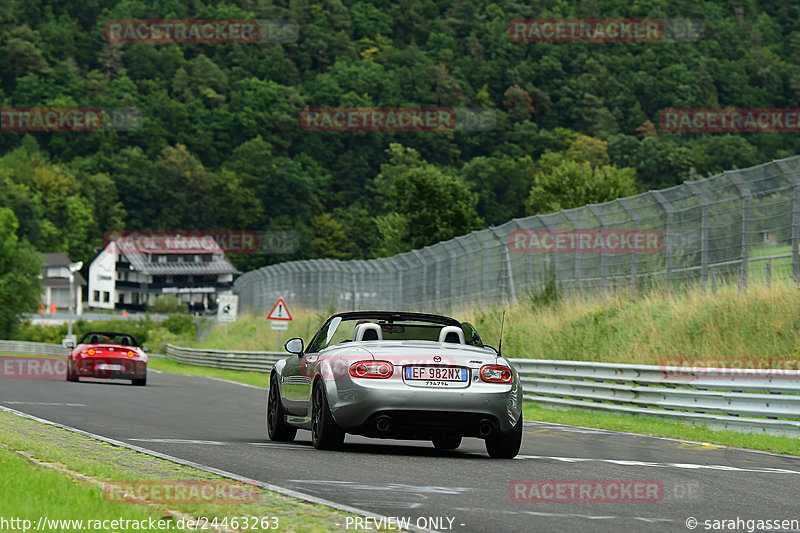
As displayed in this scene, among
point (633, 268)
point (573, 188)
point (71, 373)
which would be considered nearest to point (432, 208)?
point (573, 188)

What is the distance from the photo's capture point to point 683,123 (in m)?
159

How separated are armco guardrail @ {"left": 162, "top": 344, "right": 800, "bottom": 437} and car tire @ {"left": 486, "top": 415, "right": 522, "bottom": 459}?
512 cm

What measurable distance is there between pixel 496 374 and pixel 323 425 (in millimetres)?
1492

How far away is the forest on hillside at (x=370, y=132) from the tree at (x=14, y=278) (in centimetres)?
5488

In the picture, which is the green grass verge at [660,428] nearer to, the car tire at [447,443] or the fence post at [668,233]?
the car tire at [447,443]

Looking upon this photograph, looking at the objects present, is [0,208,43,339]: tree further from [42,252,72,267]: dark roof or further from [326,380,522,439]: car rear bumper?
[326,380,522,439]: car rear bumper

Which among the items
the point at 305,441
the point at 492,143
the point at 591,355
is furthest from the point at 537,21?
the point at 305,441

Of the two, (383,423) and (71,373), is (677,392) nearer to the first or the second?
(383,423)

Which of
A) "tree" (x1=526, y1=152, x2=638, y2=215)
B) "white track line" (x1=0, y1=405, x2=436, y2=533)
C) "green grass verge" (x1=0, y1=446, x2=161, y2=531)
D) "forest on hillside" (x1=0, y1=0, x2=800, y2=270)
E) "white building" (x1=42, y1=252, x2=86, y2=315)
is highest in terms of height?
"forest on hillside" (x1=0, y1=0, x2=800, y2=270)

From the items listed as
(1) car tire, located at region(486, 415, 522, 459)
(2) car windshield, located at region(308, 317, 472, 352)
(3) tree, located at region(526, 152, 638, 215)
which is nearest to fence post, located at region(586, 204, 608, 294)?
(2) car windshield, located at region(308, 317, 472, 352)

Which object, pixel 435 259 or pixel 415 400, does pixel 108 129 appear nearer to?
pixel 435 259

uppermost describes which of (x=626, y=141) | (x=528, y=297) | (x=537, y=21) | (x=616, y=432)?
(x=537, y=21)

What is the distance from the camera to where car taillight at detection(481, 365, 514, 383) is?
440 inches

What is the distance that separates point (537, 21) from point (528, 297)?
526 ft
